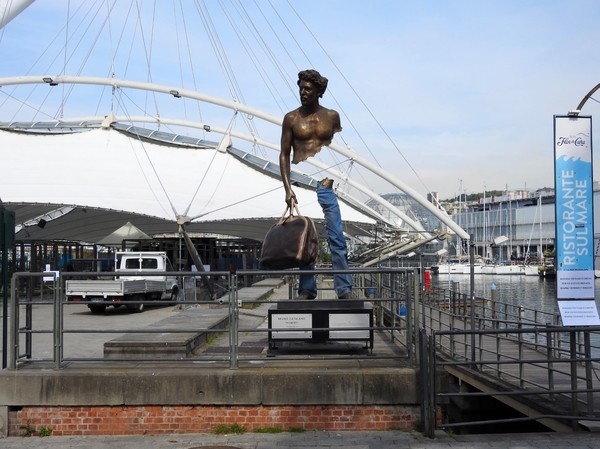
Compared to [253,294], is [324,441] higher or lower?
lower

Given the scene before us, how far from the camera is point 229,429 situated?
7.30 metres

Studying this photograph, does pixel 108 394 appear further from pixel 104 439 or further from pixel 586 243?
pixel 586 243

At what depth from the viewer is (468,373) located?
10.9 m

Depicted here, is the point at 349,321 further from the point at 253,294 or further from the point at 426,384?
the point at 253,294

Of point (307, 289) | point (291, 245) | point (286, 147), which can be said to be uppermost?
point (286, 147)

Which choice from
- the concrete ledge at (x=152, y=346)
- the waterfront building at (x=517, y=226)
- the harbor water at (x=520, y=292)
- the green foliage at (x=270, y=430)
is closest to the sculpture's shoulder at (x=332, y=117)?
the concrete ledge at (x=152, y=346)

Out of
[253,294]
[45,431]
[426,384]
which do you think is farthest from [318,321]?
[253,294]

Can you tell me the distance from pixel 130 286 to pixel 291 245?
13661 mm

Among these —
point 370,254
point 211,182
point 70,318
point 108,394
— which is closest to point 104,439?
point 108,394

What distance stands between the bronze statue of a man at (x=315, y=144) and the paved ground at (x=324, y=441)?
8.50 ft

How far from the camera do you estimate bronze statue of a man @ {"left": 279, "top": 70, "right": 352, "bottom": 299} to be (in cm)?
941

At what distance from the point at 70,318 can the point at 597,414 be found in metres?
16.0

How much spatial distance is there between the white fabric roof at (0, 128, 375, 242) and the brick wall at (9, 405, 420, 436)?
2653 centimetres

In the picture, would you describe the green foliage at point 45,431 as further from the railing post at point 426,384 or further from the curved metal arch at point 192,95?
the curved metal arch at point 192,95
